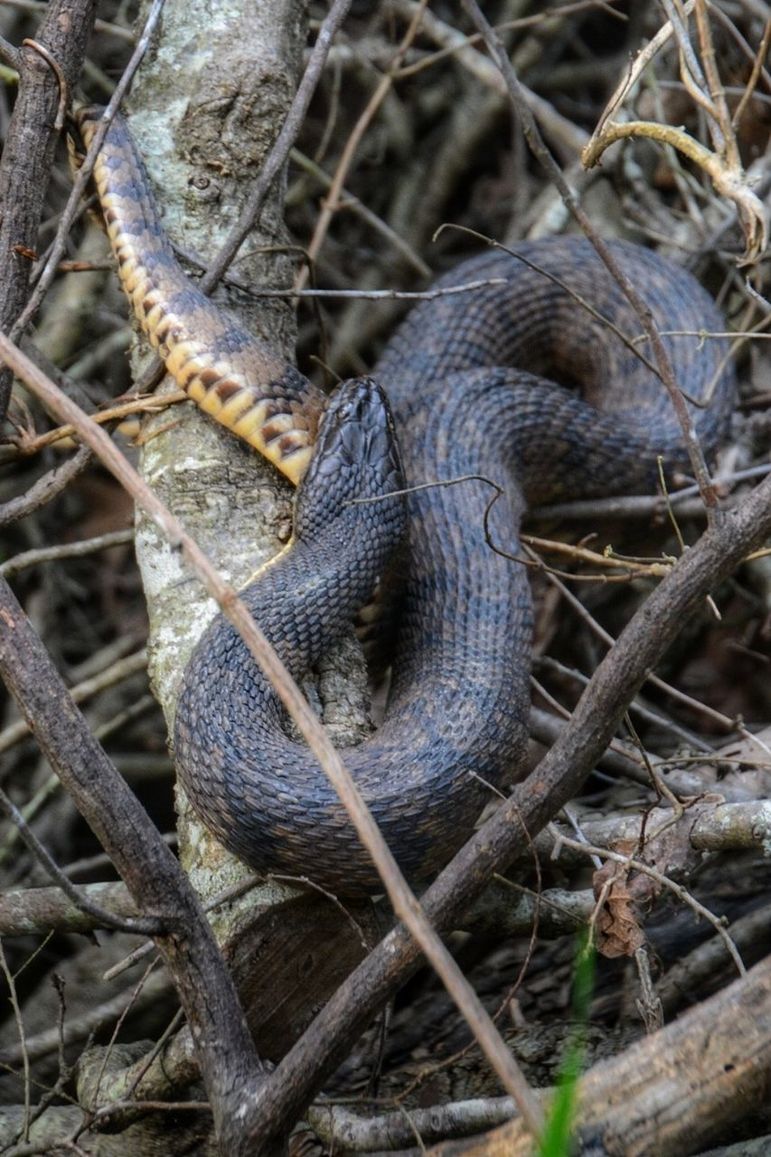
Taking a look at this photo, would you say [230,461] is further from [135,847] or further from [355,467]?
[135,847]

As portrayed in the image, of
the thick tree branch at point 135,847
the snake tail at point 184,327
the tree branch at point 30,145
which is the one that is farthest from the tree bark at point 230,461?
the tree branch at point 30,145

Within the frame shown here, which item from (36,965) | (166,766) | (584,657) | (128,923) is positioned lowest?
(36,965)

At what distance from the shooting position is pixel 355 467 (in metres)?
4.60

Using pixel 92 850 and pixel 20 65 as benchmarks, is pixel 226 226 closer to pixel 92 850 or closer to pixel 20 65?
pixel 20 65

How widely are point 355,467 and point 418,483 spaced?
47 centimetres

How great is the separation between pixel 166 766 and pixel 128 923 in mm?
3852

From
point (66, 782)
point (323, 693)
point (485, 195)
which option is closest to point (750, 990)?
point (66, 782)

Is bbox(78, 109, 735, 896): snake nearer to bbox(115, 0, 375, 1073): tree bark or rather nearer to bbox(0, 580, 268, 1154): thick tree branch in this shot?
bbox(115, 0, 375, 1073): tree bark

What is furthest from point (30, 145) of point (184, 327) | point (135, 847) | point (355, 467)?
point (135, 847)

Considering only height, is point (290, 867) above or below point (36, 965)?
above

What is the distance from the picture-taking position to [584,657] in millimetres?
6320

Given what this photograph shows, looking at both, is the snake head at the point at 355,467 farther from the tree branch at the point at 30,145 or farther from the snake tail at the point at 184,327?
the tree branch at the point at 30,145

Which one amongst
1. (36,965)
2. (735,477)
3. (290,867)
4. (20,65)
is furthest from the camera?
(36,965)

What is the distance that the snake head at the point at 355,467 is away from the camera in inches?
173
